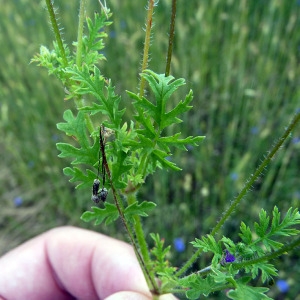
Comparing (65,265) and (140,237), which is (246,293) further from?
(65,265)

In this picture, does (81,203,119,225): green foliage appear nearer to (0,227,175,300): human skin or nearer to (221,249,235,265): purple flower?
(221,249,235,265): purple flower

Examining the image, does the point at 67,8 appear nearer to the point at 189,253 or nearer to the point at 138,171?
the point at 189,253

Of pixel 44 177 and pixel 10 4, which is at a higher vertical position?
pixel 10 4

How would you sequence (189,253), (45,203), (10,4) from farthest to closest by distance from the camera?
(10,4), (45,203), (189,253)

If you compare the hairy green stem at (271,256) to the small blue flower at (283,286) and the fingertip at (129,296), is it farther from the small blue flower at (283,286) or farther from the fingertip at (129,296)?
the small blue flower at (283,286)

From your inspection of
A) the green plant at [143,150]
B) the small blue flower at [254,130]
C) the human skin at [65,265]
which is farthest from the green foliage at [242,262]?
the small blue flower at [254,130]

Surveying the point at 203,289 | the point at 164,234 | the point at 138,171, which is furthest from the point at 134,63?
the point at 203,289
